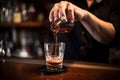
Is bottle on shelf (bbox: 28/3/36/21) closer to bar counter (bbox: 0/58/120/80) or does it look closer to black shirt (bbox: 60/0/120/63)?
black shirt (bbox: 60/0/120/63)

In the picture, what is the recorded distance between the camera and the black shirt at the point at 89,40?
53.9 inches

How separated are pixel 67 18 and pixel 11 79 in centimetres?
28

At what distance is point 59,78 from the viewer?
32.2 inches

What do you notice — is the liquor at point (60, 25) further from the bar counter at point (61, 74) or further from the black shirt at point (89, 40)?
the black shirt at point (89, 40)

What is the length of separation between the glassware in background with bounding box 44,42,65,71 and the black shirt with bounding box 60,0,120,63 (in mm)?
472

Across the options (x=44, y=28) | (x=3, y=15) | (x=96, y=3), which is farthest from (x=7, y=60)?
(x=3, y=15)

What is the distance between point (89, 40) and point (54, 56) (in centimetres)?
51

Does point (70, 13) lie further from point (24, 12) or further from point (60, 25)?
point (24, 12)

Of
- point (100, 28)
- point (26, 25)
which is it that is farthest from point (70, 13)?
point (26, 25)

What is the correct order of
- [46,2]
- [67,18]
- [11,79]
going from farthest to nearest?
1. [46,2]
2. [67,18]
3. [11,79]

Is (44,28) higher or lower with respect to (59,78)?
higher

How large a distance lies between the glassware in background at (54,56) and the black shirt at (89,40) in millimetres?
472

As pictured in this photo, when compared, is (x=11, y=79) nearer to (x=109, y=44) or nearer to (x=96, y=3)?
(x=109, y=44)

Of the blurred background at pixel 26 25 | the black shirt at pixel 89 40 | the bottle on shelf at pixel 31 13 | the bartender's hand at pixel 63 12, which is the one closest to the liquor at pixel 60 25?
the bartender's hand at pixel 63 12
